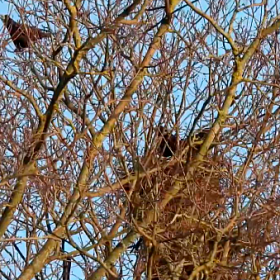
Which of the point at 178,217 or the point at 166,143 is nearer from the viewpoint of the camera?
the point at 178,217

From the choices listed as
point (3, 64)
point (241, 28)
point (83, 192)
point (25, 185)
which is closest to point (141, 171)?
point (83, 192)

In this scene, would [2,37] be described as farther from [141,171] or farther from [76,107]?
[141,171]

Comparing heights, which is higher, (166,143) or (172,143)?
(172,143)

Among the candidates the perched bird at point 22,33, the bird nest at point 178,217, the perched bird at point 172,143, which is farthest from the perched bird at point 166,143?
the perched bird at point 22,33

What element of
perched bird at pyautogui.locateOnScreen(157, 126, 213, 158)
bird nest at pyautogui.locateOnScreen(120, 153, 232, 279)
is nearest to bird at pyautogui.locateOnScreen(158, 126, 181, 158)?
perched bird at pyautogui.locateOnScreen(157, 126, 213, 158)

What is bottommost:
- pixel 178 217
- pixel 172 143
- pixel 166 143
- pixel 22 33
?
pixel 178 217

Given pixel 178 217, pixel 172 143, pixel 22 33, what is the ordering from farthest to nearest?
pixel 172 143
pixel 22 33
pixel 178 217

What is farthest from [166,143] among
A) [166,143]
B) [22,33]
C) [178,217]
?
[22,33]

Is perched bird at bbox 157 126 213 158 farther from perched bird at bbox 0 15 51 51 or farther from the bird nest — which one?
perched bird at bbox 0 15 51 51

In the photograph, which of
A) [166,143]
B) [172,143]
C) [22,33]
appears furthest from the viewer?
[172,143]

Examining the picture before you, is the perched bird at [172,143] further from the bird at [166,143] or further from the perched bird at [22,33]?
the perched bird at [22,33]

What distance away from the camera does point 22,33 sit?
658 cm

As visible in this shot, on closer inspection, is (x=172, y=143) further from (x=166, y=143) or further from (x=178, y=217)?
(x=178, y=217)

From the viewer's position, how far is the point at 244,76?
7.46 m
